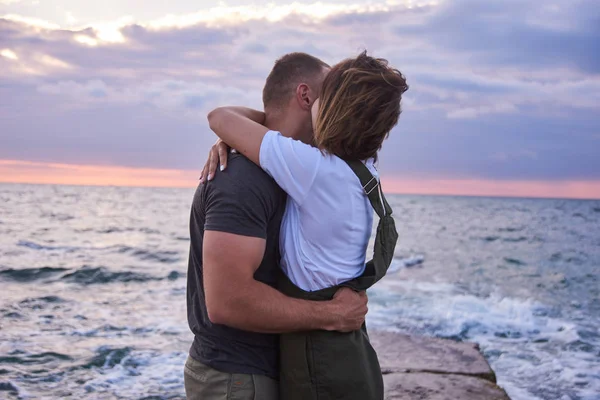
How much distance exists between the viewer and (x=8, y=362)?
696 cm

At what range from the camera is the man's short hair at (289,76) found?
8.35 feet

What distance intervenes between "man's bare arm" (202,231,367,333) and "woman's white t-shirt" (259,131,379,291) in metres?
0.11

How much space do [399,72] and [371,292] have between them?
986 cm

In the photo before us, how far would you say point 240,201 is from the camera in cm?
209

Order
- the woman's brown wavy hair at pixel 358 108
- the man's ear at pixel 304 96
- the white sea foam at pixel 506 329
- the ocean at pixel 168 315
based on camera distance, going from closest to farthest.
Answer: the woman's brown wavy hair at pixel 358 108
the man's ear at pixel 304 96
the ocean at pixel 168 315
the white sea foam at pixel 506 329

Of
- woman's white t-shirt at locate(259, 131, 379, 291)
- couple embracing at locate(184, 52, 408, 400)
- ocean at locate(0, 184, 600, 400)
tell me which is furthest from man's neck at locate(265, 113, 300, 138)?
ocean at locate(0, 184, 600, 400)

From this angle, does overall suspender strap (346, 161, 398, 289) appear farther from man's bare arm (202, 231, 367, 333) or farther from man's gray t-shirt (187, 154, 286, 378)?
man's gray t-shirt (187, 154, 286, 378)

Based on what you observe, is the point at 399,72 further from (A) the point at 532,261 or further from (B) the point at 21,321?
(A) the point at 532,261

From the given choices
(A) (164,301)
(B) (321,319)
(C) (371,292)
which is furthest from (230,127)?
(C) (371,292)

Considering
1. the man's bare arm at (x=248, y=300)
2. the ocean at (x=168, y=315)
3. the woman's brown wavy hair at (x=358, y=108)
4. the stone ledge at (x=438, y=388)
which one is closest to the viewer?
the man's bare arm at (x=248, y=300)

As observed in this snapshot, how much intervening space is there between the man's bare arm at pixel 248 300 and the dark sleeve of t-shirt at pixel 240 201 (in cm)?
3

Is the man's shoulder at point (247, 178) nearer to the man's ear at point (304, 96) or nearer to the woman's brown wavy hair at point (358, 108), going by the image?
the woman's brown wavy hair at point (358, 108)

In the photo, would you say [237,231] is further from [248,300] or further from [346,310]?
[346,310]

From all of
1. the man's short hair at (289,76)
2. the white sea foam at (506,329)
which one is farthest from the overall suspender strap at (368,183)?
the white sea foam at (506,329)
